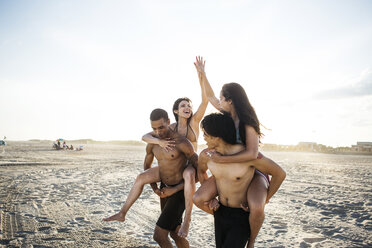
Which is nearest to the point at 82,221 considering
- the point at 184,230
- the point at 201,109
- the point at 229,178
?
the point at 184,230

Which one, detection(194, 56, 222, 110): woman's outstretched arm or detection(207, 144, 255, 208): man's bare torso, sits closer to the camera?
detection(207, 144, 255, 208): man's bare torso

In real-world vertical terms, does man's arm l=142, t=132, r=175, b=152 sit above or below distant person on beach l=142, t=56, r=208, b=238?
below

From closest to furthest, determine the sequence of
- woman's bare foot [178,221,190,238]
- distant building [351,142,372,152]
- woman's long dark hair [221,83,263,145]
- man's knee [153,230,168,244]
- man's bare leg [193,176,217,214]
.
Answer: woman's long dark hair [221,83,263,145], man's bare leg [193,176,217,214], woman's bare foot [178,221,190,238], man's knee [153,230,168,244], distant building [351,142,372,152]

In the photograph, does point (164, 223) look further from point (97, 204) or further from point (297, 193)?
point (297, 193)

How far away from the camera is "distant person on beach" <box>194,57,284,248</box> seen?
→ 3.07m

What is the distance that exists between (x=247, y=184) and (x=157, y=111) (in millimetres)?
1687

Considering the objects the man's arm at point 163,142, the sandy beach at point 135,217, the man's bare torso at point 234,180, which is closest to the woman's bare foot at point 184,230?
the man's bare torso at point 234,180

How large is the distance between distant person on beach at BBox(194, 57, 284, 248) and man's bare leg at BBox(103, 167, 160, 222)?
1.21 meters

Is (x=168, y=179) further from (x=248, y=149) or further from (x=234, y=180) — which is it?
(x=248, y=149)

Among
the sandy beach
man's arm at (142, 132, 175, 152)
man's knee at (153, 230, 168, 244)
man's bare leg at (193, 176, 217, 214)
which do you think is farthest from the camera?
the sandy beach

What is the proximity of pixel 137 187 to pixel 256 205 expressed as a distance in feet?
6.46

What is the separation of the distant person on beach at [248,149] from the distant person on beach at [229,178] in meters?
0.07

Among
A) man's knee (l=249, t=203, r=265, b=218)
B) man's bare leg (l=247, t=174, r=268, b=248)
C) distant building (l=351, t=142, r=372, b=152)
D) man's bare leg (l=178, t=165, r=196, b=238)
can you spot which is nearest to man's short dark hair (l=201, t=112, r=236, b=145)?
man's bare leg (l=247, t=174, r=268, b=248)

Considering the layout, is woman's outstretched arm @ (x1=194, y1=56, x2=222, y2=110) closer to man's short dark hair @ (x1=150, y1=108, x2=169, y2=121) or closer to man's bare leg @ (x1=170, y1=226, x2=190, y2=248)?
man's short dark hair @ (x1=150, y1=108, x2=169, y2=121)
